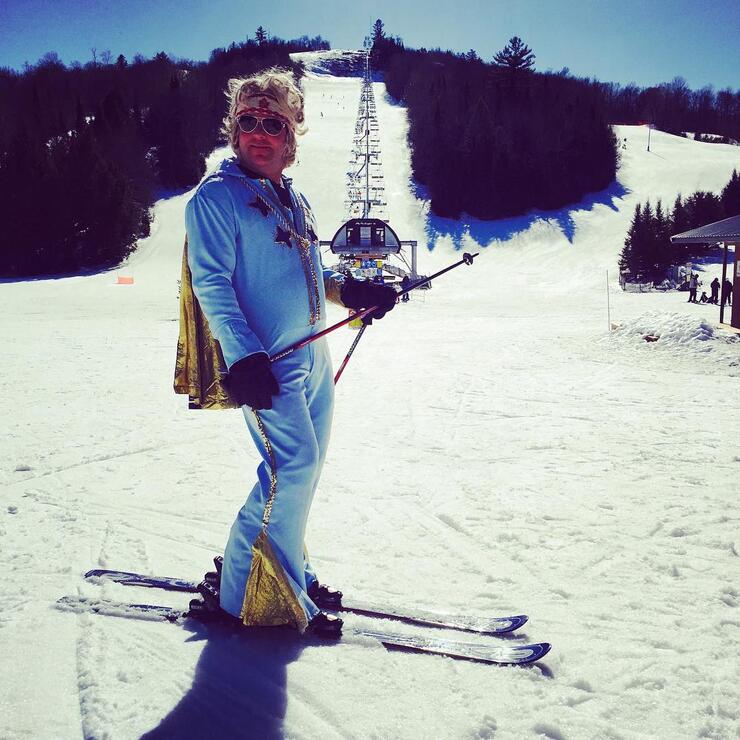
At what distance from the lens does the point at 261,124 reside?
221 cm

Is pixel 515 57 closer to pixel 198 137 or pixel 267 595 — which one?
pixel 198 137

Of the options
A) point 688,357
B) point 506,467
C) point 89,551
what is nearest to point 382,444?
point 506,467

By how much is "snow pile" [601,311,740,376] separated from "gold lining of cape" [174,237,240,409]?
804cm

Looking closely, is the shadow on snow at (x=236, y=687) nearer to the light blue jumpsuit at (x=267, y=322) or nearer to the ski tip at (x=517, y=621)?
the light blue jumpsuit at (x=267, y=322)

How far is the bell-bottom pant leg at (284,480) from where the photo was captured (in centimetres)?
221

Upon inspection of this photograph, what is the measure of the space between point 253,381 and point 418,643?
1.20 m

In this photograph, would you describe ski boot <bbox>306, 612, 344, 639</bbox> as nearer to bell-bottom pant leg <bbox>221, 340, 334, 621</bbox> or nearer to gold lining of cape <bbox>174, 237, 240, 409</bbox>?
bell-bottom pant leg <bbox>221, 340, 334, 621</bbox>

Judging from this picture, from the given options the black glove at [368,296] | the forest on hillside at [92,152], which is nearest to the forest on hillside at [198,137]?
the forest on hillside at [92,152]

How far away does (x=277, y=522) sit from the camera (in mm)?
2230

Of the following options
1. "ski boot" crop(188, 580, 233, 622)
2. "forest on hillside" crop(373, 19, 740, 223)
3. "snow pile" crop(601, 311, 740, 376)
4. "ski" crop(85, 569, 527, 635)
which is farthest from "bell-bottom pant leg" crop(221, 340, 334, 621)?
"forest on hillside" crop(373, 19, 740, 223)

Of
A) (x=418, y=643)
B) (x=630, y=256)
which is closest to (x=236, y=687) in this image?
(x=418, y=643)

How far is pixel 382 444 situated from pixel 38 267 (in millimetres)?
29227

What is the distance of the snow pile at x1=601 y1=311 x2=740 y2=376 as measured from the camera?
8.80 m

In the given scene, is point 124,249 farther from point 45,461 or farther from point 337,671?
point 337,671
